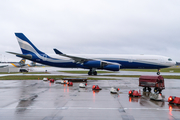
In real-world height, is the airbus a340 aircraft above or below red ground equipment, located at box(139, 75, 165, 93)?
above

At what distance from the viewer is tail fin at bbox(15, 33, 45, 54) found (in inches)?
1542

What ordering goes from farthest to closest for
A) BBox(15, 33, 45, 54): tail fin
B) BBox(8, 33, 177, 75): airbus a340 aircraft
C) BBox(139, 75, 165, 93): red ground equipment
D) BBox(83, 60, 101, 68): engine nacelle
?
BBox(15, 33, 45, 54): tail fin
BBox(8, 33, 177, 75): airbus a340 aircraft
BBox(83, 60, 101, 68): engine nacelle
BBox(139, 75, 165, 93): red ground equipment

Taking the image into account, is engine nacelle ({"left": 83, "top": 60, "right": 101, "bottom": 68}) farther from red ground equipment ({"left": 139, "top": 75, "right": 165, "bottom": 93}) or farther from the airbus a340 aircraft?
red ground equipment ({"left": 139, "top": 75, "right": 165, "bottom": 93})

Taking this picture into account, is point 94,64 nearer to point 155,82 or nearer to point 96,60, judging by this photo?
point 96,60

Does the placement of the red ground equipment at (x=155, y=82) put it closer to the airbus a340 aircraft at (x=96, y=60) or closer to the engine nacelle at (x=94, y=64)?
the airbus a340 aircraft at (x=96, y=60)

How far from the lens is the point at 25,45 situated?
129ft

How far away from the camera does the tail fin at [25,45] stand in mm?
39156

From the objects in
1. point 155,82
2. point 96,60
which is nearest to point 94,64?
point 96,60

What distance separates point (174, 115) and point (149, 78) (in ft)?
22.7

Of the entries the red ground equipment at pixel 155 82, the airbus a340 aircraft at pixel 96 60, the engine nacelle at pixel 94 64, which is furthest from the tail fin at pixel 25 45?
the red ground equipment at pixel 155 82

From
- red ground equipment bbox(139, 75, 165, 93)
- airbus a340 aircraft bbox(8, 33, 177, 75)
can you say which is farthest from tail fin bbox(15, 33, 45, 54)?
red ground equipment bbox(139, 75, 165, 93)

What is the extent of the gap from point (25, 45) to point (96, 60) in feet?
55.1

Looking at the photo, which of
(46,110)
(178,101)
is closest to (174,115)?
(178,101)

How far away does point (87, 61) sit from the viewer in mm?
36125
